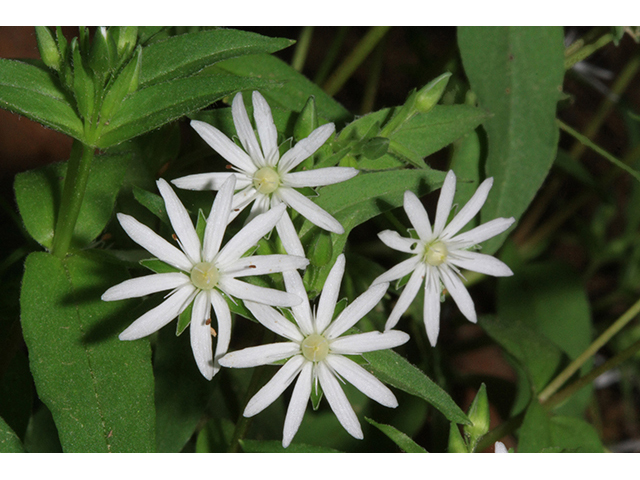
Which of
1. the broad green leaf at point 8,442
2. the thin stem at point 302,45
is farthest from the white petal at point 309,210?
the thin stem at point 302,45

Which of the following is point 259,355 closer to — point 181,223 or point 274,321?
point 274,321

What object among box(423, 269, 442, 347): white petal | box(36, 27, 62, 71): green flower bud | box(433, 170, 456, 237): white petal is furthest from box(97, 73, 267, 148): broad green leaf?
box(423, 269, 442, 347): white petal

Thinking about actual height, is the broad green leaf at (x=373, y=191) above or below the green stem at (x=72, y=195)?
above

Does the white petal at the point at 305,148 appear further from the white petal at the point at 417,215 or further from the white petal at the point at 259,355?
the white petal at the point at 259,355

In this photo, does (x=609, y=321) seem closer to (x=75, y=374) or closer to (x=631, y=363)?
(x=631, y=363)

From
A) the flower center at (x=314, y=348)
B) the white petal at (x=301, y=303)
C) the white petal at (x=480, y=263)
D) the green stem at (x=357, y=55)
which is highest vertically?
the green stem at (x=357, y=55)

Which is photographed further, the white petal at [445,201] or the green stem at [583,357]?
the green stem at [583,357]

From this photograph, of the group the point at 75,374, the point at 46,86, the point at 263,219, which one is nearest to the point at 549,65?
the point at 263,219

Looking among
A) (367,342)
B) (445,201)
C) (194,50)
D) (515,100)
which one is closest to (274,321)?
(367,342)
